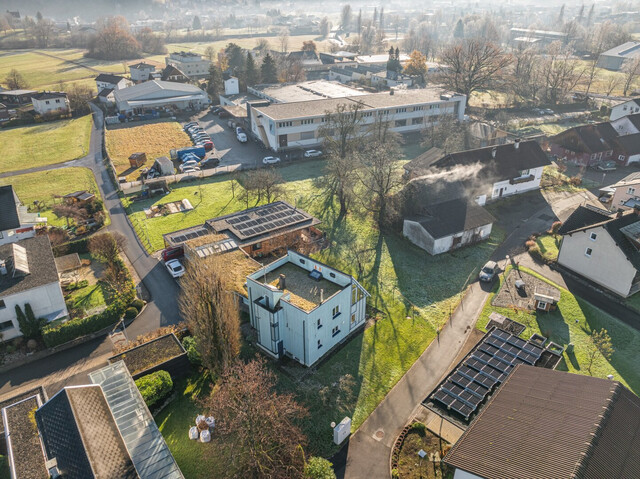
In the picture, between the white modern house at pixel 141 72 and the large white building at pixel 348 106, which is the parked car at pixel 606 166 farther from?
the white modern house at pixel 141 72

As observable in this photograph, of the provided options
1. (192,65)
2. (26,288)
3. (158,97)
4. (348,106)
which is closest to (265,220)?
(26,288)

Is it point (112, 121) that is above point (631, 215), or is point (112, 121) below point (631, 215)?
below

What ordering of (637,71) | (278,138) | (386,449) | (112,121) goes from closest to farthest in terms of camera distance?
1. (386,449)
2. (278,138)
3. (112,121)
4. (637,71)

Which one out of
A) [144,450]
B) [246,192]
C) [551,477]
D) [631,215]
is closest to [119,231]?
[246,192]

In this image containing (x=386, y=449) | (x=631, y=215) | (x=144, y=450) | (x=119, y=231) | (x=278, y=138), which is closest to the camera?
(x=144, y=450)

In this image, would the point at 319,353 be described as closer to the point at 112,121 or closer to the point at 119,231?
the point at 119,231

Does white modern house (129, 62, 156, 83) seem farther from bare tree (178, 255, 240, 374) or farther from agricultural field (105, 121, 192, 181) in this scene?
bare tree (178, 255, 240, 374)

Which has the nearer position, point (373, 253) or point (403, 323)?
point (403, 323)
